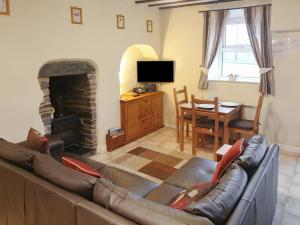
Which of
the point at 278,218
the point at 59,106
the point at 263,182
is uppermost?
the point at 59,106

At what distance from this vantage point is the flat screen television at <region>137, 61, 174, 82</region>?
5.50 metres

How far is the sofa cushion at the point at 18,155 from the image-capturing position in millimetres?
2162

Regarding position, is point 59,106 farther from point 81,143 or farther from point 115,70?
point 115,70

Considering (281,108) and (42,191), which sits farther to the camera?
(281,108)

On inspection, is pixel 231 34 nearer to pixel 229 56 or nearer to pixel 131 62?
pixel 229 56

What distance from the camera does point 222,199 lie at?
5.28 feet

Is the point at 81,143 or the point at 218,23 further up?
the point at 218,23

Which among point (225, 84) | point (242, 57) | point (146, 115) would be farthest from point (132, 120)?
point (242, 57)

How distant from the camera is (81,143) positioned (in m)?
4.47

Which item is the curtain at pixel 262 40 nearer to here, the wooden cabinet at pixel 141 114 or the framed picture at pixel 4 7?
the wooden cabinet at pixel 141 114

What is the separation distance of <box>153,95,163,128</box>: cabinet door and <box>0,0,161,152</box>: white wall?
42.3 inches

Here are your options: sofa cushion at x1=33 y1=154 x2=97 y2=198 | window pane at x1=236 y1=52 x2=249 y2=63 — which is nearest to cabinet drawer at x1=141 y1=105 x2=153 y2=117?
window pane at x1=236 y1=52 x2=249 y2=63

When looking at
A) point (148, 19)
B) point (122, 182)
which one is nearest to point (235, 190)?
point (122, 182)

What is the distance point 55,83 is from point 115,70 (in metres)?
0.99
